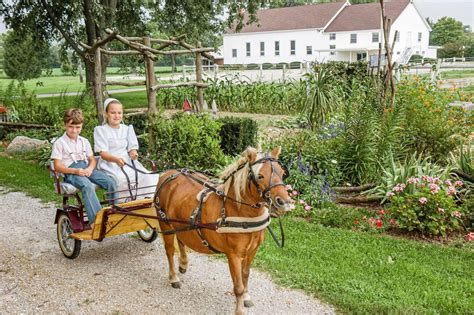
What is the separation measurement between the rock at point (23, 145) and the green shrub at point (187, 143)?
16.3 feet

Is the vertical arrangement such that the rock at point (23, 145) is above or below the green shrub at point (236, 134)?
below

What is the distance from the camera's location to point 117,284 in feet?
17.2

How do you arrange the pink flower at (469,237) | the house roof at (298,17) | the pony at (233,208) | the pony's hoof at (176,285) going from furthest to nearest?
the house roof at (298,17)
the pink flower at (469,237)
the pony's hoof at (176,285)
the pony at (233,208)

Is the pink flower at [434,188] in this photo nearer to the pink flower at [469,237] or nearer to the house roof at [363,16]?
the pink flower at [469,237]

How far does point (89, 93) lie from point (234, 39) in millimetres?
44748

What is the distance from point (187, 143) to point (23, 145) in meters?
6.05

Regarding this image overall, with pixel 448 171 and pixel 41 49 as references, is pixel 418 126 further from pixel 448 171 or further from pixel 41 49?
pixel 41 49

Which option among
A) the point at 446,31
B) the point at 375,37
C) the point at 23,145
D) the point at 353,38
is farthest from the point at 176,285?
the point at 446,31

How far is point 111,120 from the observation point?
579 centimetres

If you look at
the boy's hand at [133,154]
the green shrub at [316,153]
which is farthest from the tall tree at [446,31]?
the boy's hand at [133,154]

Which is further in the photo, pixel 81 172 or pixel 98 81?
pixel 98 81

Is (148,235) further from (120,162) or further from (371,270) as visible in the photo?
(371,270)

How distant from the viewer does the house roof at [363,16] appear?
48.5 metres

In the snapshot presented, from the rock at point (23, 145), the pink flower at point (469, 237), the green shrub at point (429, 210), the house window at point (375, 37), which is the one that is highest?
the house window at point (375, 37)
